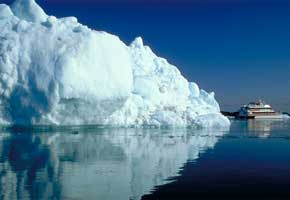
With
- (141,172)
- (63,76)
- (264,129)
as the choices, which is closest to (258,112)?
(264,129)

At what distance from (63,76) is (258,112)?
2355 inches

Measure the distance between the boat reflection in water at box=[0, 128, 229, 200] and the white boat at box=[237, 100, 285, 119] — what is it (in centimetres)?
6490

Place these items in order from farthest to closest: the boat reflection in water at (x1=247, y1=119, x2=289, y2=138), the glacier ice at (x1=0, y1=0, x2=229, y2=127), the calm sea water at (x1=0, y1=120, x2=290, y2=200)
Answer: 1. the boat reflection in water at (x1=247, y1=119, x2=289, y2=138)
2. the glacier ice at (x1=0, y1=0, x2=229, y2=127)
3. the calm sea water at (x1=0, y1=120, x2=290, y2=200)

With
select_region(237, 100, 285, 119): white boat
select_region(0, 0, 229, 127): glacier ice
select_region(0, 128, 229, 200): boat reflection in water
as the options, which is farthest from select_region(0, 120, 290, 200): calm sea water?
select_region(237, 100, 285, 119): white boat

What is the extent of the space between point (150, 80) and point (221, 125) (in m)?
7.50

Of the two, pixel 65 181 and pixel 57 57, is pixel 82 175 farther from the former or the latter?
pixel 57 57

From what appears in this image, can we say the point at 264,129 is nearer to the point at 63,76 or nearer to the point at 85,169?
the point at 63,76

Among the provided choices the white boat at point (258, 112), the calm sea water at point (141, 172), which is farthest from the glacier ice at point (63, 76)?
the white boat at point (258, 112)

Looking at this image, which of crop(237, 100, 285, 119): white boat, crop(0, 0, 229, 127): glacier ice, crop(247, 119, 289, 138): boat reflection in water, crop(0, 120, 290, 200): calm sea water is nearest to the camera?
crop(0, 120, 290, 200): calm sea water

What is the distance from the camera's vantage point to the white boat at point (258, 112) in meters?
85.2

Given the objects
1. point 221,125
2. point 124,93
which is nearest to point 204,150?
point 124,93

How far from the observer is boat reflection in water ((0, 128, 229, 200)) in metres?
10.9

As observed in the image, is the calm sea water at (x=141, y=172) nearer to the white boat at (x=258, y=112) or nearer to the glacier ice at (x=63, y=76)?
the glacier ice at (x=63, y=76)

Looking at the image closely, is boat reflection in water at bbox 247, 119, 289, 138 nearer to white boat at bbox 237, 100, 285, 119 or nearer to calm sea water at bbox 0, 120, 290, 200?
calm sea water at bbox 0, 120, 290, 200
